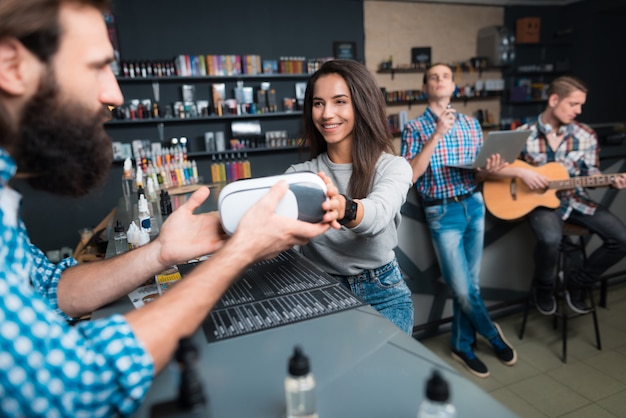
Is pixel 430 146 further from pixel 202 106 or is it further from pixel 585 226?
pixel 202 106

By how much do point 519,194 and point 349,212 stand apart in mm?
2070

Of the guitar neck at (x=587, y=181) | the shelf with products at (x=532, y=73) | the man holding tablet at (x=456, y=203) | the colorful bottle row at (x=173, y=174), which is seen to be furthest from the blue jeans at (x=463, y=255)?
the shelf with products at (x=532, y=73)

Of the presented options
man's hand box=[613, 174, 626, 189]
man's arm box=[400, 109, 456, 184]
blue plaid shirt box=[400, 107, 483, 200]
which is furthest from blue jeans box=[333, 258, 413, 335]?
man's hand box=[613, 174, 626, 189]

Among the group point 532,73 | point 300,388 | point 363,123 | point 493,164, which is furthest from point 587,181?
point 532,73

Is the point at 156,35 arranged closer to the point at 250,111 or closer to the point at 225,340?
the point at 250,111

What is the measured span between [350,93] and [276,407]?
4.04 feet

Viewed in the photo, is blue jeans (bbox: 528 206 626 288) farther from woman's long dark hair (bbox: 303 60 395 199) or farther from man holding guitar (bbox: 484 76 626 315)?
woman's long dark hair (bbox: 303 60 395 199)

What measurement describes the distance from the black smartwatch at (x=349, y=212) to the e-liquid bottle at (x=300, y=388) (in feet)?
2.18

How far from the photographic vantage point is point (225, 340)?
932 millimetres

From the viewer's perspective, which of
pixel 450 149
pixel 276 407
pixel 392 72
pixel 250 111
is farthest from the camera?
pixel 392 72

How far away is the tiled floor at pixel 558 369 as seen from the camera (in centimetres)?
226

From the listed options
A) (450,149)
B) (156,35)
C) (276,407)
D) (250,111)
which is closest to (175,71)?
(156,35)

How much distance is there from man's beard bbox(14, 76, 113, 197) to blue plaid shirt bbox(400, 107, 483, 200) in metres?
2.12

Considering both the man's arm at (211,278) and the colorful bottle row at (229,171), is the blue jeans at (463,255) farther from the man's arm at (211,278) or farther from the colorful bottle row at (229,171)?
the colorful bottle row at (229,171)
